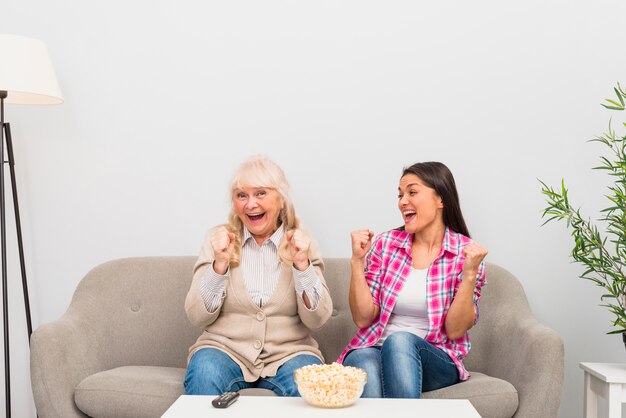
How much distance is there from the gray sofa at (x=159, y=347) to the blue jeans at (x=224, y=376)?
0.40 ft

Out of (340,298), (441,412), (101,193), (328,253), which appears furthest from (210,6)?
(441,412)

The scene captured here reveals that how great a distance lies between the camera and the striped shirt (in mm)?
2346

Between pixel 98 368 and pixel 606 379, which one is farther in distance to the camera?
pixel 98 368

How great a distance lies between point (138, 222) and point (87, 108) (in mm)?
518

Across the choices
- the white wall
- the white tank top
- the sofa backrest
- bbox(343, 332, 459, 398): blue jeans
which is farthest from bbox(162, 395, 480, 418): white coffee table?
the white wall

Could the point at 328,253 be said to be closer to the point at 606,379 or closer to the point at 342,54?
the point at 342,54

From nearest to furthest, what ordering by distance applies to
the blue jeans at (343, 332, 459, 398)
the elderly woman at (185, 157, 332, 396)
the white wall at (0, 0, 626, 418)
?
the blue jeans at (343, 332, 459, 398), the elderly woman at (185, 157, 332, 396), the white wall at (0, 0, 626, 418)

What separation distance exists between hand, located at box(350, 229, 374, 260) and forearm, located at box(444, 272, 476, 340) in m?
0.32

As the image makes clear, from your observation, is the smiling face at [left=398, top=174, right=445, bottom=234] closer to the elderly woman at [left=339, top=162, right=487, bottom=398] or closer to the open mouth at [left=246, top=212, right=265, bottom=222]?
the elderly woman at [left=339, top=162, right=487, bottom=398]

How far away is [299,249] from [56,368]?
860 millimetres

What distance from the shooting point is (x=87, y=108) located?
10.3ft

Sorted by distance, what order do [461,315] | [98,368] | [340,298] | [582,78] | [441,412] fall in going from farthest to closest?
[582,78]
[340,298]
[98,368]
[461,315]
[441,412]

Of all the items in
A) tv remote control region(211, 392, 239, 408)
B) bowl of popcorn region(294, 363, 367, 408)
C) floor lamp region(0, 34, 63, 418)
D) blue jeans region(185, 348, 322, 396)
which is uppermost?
floor lamp region(0, 34, 63, 418)

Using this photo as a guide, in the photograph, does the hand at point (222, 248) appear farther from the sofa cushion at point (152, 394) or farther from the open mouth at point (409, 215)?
the open mouth at point (409, 215)
